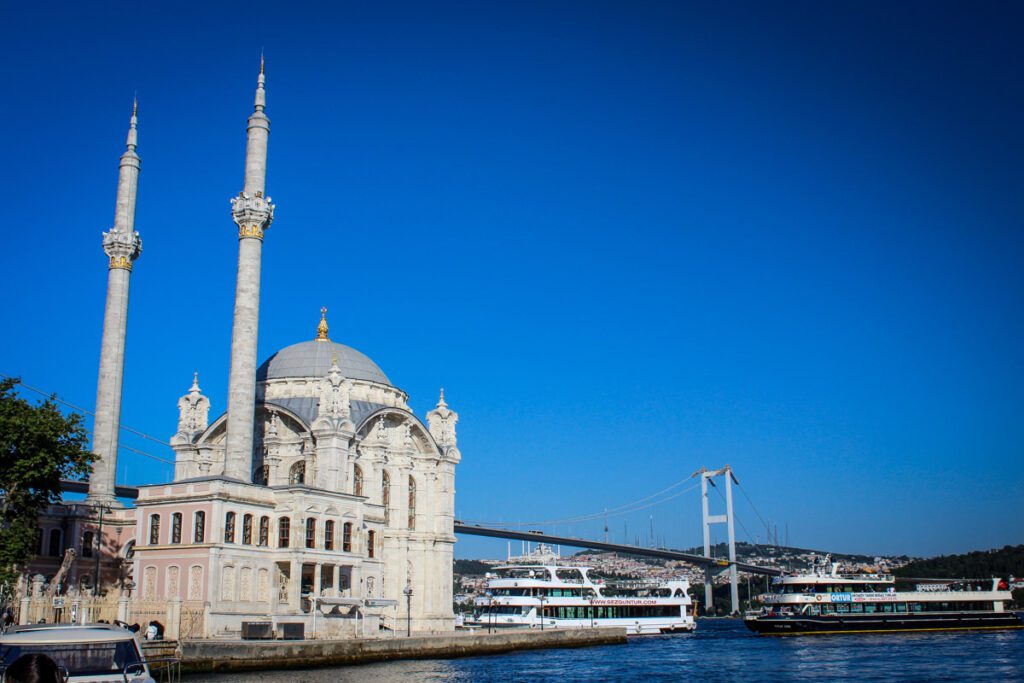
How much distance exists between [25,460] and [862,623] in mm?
45320

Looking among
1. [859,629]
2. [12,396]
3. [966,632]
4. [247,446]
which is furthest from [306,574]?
[966,632]

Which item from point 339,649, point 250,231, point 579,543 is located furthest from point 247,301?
point 579,543

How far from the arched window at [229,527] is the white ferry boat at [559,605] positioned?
20.6m

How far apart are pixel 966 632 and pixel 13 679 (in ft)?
216

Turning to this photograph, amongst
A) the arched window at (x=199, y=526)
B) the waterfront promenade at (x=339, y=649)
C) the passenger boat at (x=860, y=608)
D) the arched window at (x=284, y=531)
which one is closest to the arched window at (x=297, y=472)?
the arched window at (x=284, y=531)

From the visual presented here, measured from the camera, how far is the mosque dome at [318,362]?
5025 cm

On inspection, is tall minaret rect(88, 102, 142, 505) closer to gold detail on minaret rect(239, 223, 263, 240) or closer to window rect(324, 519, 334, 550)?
gold detail on minaret rect(239, 223, 263, 240)

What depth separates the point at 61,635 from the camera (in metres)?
11.0

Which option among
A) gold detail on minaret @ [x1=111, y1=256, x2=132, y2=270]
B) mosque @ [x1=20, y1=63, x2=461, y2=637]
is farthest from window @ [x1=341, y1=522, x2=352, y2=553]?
gold detail on minaret @ [x1=111, y1=256, x2=132, y2=270]

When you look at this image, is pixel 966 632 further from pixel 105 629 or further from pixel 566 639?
pixel 105 629

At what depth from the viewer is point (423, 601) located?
5022 centimetres

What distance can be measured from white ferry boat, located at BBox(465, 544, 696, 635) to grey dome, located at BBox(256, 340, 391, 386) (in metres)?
14.8

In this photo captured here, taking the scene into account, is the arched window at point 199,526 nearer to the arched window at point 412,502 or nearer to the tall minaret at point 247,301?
the tall minaret at point 247,301

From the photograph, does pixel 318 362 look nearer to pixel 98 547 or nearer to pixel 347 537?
pixel 347 537
